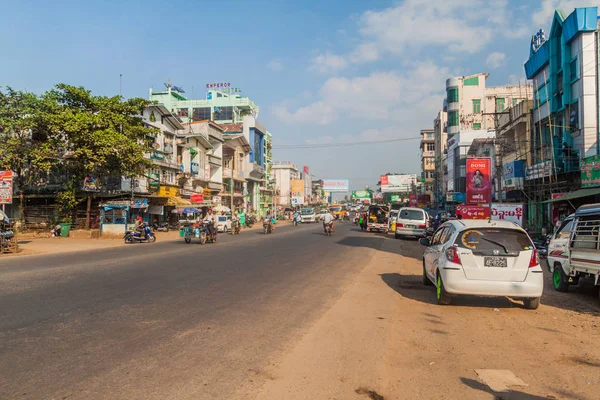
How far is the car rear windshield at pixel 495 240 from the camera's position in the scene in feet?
26.0

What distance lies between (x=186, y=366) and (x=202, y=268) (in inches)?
340

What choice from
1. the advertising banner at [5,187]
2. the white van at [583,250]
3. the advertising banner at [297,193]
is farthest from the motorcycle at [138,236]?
the advertising banner at [297,193]

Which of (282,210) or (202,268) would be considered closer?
(202,268)

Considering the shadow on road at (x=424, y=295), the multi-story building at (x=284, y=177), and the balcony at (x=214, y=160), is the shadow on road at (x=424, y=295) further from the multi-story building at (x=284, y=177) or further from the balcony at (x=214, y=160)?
the multi-story building at (x=284, y=177)

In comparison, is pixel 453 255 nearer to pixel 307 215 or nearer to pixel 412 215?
pixel 412 215

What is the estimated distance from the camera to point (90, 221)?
3353cm

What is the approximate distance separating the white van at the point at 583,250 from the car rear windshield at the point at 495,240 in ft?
5.25

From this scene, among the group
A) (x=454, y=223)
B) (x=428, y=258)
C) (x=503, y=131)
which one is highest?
(x=503, y=131)

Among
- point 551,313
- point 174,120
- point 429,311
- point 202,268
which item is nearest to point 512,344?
point 429,311

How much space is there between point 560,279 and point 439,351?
6.17 meters

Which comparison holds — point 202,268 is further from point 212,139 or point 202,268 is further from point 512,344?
point 212,139

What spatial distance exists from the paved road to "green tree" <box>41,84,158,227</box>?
16947 millimetres

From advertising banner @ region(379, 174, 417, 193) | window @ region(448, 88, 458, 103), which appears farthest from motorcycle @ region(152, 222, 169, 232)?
advertising banner @ region(379, 174, 417, 193)

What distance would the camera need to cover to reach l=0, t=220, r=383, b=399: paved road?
4.37 m
